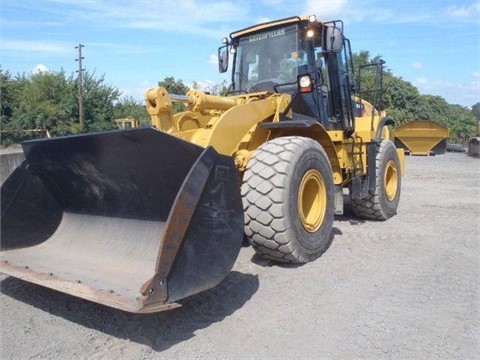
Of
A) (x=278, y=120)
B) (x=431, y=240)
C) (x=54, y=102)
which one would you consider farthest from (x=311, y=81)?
(x=54, y=102)

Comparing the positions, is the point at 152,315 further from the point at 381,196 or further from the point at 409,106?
the point at 409,106

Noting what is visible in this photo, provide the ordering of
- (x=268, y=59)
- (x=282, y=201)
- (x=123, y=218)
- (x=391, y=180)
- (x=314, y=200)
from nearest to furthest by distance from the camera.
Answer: (x=282, y=201) → (x=123, y=218) → (x=314, y=200) → (x=268, y=59) → (x=391, y=180)

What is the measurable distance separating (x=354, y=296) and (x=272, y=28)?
3.56 metres

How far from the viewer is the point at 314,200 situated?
4.85 m

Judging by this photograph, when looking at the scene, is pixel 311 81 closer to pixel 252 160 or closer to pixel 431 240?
pixel 252 160

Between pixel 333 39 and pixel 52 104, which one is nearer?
pixel 333 39

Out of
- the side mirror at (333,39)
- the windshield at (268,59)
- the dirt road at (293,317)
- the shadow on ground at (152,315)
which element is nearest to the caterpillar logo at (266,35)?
the windshield at (268,59)

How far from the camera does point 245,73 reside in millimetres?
6078

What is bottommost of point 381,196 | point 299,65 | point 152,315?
point 152,315

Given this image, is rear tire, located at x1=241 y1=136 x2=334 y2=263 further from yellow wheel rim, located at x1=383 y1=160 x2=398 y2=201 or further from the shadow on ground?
yellow wheel rim, located at x1=383 y1=160 x2=398 y2=201

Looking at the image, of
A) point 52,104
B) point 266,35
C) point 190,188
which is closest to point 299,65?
point 266,35

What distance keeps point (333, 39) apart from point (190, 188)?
3144 millimetres

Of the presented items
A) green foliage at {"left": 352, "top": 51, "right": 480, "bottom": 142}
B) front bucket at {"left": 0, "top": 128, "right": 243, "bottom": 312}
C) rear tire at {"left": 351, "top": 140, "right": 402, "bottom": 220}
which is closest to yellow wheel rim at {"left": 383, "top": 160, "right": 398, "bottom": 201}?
rear tire at {"left": 351, "top": 140, "right": 402, "bottom": 220}

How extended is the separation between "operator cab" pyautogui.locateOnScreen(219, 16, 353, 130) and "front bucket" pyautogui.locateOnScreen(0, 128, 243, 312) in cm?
232
